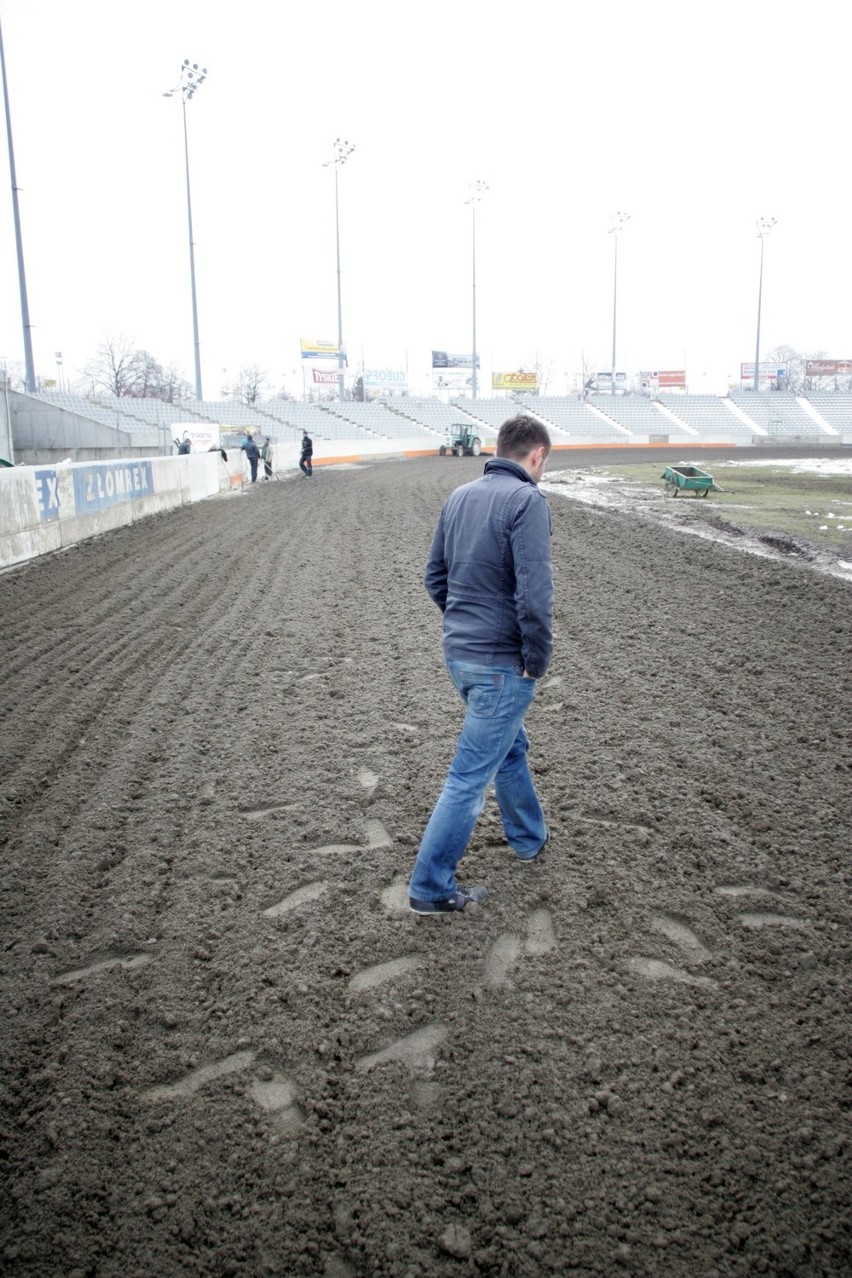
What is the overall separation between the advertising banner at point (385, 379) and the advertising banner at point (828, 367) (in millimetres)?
56495

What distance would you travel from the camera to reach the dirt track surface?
2168 mm

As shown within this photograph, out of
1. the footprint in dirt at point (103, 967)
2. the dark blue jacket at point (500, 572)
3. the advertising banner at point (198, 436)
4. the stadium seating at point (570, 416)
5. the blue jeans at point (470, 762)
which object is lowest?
the footprint in dirt at point (103, 967)

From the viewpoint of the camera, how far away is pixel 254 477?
99.3 ft

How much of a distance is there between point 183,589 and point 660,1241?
30.1 ft

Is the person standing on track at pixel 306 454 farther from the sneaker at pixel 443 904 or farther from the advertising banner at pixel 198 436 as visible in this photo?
the sneaker at pixel 443 904

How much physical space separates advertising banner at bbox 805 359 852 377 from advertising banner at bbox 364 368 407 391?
56.5 meters

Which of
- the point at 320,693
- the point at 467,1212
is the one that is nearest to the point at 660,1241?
the point at 467,1212

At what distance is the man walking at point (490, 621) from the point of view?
3.14 meters

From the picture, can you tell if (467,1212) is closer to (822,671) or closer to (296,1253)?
(296,1253)

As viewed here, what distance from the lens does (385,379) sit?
101188 millimetres

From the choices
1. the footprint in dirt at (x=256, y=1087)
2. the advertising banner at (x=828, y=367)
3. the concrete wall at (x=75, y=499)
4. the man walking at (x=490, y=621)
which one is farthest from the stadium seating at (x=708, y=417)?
the footprint in dirt at (x=256, y=1087)

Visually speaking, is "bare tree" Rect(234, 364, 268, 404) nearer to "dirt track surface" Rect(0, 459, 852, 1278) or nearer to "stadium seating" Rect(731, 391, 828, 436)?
"stadium seating" Rect(731, 391, 828, 436)

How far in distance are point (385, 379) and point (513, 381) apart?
59.3 feet

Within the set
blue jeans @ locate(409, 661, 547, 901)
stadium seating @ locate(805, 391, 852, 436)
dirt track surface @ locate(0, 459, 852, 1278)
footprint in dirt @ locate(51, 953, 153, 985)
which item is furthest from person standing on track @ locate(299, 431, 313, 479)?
stadium seating @ locate(805, 391, 852, 436)
